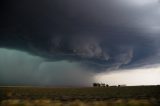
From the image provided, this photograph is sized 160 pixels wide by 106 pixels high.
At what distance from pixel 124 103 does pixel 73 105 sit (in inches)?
310

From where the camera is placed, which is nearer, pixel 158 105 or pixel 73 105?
pixel 158 105

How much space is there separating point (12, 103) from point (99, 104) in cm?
1331

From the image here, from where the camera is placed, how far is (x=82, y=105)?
43.8 meters

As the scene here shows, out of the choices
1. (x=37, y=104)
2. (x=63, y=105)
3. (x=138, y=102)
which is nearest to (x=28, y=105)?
(x=37, y=104)

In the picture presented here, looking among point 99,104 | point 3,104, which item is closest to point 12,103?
point 3,104

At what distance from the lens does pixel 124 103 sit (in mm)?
44844

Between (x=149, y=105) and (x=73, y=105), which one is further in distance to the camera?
(x=73, y=105)

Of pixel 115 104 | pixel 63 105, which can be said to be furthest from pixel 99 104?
pixel 63 105

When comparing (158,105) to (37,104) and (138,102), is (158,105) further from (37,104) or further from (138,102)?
(37,104)

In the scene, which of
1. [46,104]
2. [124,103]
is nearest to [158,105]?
[124,103]

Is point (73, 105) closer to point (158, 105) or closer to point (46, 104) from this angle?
point (46, 104)

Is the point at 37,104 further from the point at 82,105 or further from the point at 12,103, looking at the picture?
the point at 82,105

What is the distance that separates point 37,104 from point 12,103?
3.88m

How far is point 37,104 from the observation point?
44500mm
